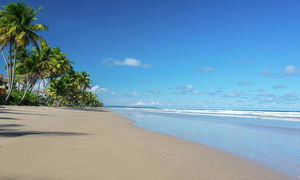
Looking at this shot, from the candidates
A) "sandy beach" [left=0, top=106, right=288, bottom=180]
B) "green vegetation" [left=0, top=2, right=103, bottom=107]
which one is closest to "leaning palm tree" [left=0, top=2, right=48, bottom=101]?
"green vegetation" [left=0, top=2, right=103, bottom=107]

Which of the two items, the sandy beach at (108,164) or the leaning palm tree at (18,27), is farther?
the leaning palm tree at (18,27)

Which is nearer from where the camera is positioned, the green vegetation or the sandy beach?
the sandy beach

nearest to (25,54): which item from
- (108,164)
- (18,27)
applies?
(18,27)

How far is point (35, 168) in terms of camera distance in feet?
8.27

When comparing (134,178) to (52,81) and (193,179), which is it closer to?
(193,179)

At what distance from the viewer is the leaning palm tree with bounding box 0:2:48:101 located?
20.2 m

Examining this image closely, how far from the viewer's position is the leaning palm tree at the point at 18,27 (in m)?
20.2

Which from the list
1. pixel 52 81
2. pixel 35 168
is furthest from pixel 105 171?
pixel 52 81

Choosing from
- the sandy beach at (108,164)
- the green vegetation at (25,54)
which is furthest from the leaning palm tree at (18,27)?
the sandy beach at (108,164)

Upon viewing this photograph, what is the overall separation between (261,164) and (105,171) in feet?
9.46

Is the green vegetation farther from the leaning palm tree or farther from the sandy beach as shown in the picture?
the sandy beach

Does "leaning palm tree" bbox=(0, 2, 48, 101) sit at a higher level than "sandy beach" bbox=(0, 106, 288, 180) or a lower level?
higher

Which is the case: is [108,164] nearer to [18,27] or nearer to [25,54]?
[18,27]

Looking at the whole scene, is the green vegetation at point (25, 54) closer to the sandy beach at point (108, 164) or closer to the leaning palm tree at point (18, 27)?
the leaning palm tree at point (18, 27)
